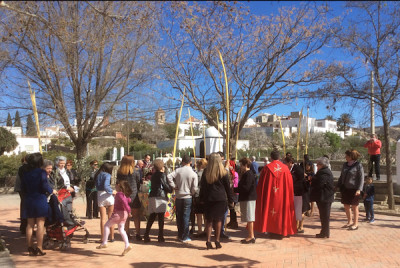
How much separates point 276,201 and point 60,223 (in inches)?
162

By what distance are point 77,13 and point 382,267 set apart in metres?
9.80

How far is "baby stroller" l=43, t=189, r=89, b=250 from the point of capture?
259 inches

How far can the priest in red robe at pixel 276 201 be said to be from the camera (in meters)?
7.52

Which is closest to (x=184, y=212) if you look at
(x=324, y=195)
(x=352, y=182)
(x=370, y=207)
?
(x=324, y=195)

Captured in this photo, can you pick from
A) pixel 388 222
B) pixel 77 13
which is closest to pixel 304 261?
pixel 388 222

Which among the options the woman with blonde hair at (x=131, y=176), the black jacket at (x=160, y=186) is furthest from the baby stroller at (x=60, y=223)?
the black jacket at (x=160, y=186)

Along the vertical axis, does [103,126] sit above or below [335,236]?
above

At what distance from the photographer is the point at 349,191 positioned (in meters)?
8.27

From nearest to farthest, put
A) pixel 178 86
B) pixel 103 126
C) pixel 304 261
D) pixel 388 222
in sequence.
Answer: pixel 304 261, pixel 388 222, pixel 178 86, pixel 103 126

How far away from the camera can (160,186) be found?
23.9ft

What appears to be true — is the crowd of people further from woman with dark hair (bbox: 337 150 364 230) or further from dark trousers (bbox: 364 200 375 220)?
dark trousers (bbox: 364 200 375 220)

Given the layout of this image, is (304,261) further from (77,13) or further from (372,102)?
(77,13)

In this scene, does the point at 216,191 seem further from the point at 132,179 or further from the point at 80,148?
the point at 80,148

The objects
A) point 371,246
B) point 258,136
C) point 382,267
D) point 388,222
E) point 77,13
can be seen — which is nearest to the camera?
point 382,267
